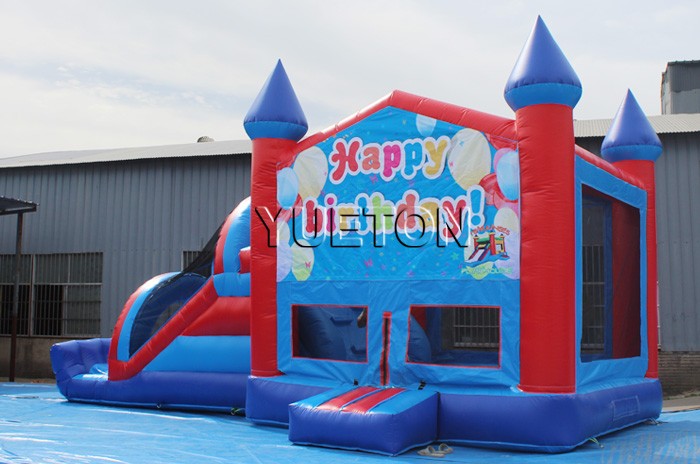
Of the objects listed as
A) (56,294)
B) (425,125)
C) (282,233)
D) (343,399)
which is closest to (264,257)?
(282,233)

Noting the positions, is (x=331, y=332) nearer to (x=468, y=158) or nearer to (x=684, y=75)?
(x=468, y=158)

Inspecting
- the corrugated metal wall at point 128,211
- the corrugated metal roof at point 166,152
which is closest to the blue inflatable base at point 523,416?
the corrugated metal wall at point 128,211

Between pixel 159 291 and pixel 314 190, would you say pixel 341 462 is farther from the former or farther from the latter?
pixel 159 291

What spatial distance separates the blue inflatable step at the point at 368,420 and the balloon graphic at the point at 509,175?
1.81m

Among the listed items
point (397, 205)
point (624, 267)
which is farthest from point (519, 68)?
point (624, 267)

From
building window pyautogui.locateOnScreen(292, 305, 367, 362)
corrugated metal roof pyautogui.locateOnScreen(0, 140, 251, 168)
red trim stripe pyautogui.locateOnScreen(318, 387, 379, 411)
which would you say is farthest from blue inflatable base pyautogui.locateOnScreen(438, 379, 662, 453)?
corrugated metal roof pyautogui.locateOnScreen(0, 140, 251, 168)

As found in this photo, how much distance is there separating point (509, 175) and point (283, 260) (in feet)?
8.02

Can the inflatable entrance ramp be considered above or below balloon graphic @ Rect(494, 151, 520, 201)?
below

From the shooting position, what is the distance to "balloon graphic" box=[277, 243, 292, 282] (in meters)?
7.52

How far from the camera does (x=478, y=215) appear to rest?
6516 mm

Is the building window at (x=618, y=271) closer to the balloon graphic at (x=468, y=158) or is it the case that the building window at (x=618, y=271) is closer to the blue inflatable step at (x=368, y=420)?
the balloon graphic at (x=468, y=158)

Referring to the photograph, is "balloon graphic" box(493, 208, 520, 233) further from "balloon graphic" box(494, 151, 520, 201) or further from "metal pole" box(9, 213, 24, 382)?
"metal pole" box(9, 213, 24, 382)

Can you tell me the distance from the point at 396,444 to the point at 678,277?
7.05 metres

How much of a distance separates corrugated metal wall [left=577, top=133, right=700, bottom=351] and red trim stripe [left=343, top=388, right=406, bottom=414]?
6229 millimetres
